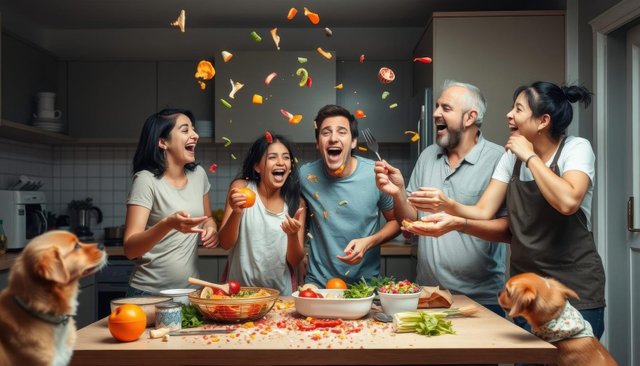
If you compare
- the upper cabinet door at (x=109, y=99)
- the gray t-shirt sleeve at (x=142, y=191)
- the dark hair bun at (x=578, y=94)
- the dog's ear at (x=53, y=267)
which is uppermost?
the upper cabinet door at (x=109, y=99)

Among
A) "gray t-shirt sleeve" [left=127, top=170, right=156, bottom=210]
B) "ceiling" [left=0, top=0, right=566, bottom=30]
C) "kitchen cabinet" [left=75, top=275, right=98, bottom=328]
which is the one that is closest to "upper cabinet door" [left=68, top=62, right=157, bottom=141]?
"ceiling" [left=0, top=0, right=566, bottom=30]

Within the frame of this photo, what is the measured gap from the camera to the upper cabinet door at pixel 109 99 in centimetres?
497

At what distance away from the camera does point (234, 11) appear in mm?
4707

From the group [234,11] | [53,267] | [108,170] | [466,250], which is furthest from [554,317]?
[108,170]

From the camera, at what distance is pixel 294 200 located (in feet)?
8.91

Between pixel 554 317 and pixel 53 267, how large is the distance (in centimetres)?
138

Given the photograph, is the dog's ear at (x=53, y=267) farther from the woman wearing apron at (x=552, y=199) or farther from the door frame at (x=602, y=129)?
the door frame at (x=602, y=129)

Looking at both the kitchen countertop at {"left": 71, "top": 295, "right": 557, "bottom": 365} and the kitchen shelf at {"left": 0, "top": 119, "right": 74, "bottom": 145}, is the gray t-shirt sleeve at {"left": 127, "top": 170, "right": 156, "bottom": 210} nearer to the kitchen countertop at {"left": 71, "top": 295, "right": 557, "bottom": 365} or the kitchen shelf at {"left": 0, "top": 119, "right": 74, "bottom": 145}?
the kitchen countertop at {"left": 71, "top": 295, "right": 557, "bottom": 365}

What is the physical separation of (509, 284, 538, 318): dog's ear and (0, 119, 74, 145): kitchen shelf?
3.45m

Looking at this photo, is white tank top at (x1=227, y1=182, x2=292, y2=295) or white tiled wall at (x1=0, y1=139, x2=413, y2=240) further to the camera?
white tiled wall at (x1=0, y1=139, x2=413, y2=240)

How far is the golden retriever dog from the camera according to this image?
5.74 feet

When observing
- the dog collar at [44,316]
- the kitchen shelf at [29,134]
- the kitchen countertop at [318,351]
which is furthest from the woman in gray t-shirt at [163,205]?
the kitchen shelf at [29,134]

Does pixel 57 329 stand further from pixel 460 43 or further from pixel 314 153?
pixel 314 153

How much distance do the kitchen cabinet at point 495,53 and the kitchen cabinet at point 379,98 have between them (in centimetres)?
93
